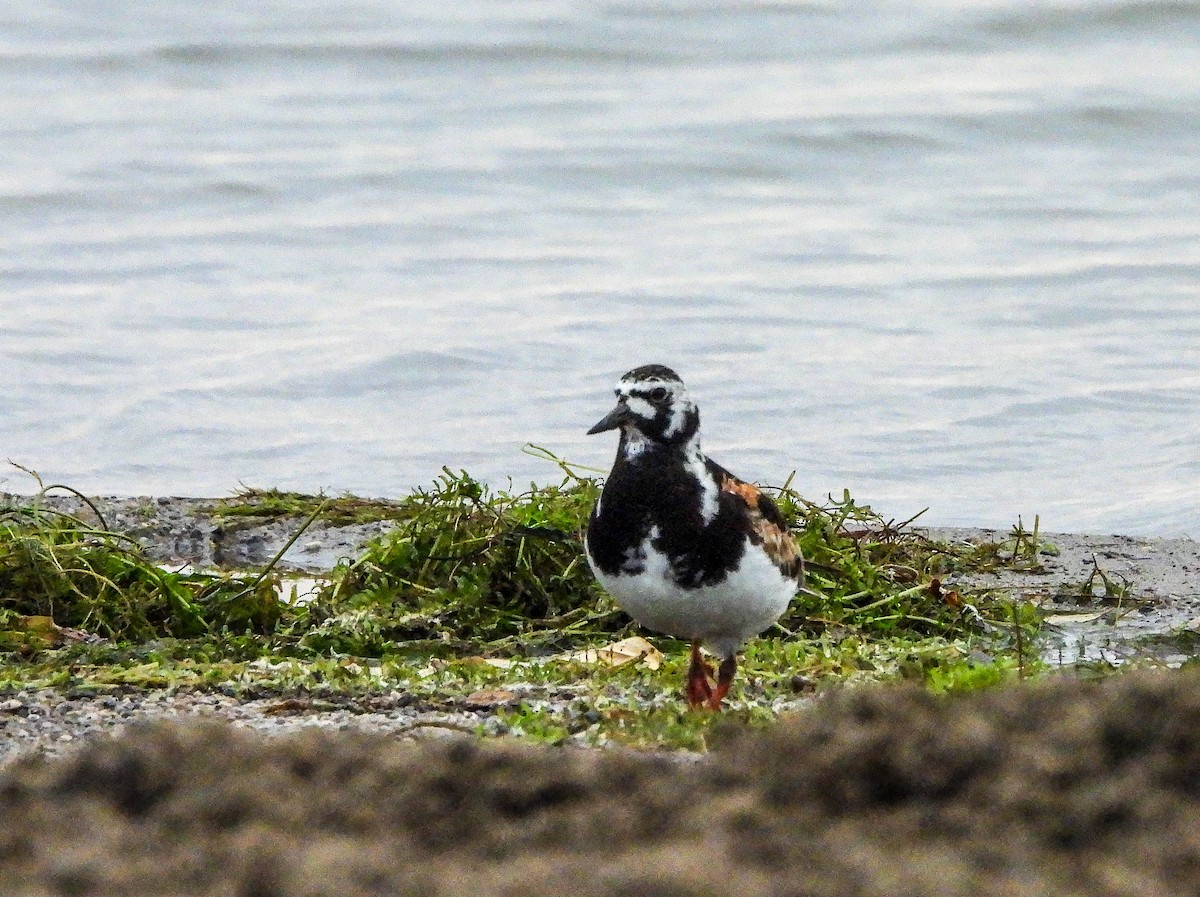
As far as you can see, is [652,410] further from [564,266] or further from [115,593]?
[564,266]

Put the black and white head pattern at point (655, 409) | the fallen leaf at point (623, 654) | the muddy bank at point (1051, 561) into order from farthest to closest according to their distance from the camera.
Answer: the muddy bank at point (1051, 561) < the fallen leaf at point (623, 654) < the black and white head pattern at point (655, 409)

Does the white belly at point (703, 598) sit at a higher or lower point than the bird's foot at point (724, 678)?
higher

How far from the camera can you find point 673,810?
Result: 3.12m

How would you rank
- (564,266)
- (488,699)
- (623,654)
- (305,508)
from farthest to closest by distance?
(564,266) < (305,508) < (623,654) < (488,699)

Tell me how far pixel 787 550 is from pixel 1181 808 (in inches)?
115

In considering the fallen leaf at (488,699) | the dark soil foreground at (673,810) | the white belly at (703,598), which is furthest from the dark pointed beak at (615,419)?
the dark soil foreground at (673,810)

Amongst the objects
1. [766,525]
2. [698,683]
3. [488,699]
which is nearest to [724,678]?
[698,683]

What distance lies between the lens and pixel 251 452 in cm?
1149

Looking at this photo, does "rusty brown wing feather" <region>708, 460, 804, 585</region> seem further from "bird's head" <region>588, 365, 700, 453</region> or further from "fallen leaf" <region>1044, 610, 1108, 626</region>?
"fallen leaf" <region>1044, 610, 1108, 626</region>

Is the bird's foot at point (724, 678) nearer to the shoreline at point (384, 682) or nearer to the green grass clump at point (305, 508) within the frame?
the shoreline at point (384, 682)

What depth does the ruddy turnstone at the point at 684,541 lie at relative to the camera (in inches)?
215

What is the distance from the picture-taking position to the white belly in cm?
545

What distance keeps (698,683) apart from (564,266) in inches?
376

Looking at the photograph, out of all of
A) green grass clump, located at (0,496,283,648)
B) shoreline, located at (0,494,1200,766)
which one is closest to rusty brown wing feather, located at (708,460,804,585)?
shoreline, located at (0,494,1200,766)
